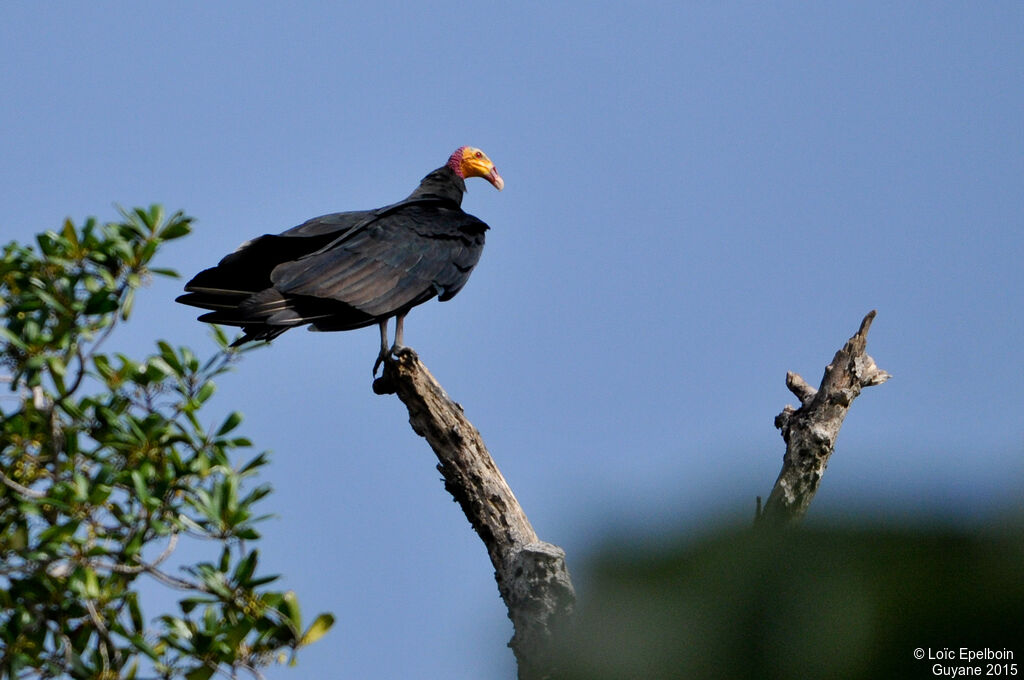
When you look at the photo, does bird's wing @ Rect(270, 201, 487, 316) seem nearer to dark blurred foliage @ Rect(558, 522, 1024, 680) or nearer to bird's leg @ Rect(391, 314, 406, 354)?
bird's leg @ Rect(391, 314, 406, 354)

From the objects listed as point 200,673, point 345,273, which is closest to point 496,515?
point 200,673

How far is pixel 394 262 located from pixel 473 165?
217 cm

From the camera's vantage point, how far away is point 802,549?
1262 millimetres

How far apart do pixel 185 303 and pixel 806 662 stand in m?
4.04

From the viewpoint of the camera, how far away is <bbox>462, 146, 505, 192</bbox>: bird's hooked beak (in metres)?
7.31

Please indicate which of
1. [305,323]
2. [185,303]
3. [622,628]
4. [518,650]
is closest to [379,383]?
[305,323]

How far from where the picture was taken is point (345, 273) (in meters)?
5.07

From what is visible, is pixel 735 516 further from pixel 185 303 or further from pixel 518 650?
pixel 185 303

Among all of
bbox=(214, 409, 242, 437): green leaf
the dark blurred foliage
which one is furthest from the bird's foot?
the dark blurred foliage

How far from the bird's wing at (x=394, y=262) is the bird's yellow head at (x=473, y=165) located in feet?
4.41

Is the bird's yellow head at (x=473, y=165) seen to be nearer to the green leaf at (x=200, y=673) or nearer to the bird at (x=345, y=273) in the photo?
the bird at (x=345, y=273)

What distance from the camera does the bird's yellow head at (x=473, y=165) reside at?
7.31 m

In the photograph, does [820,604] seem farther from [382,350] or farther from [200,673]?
[382,350]

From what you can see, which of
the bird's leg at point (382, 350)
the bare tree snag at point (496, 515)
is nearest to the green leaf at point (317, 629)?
the bare tree snag at point (496, 515)
